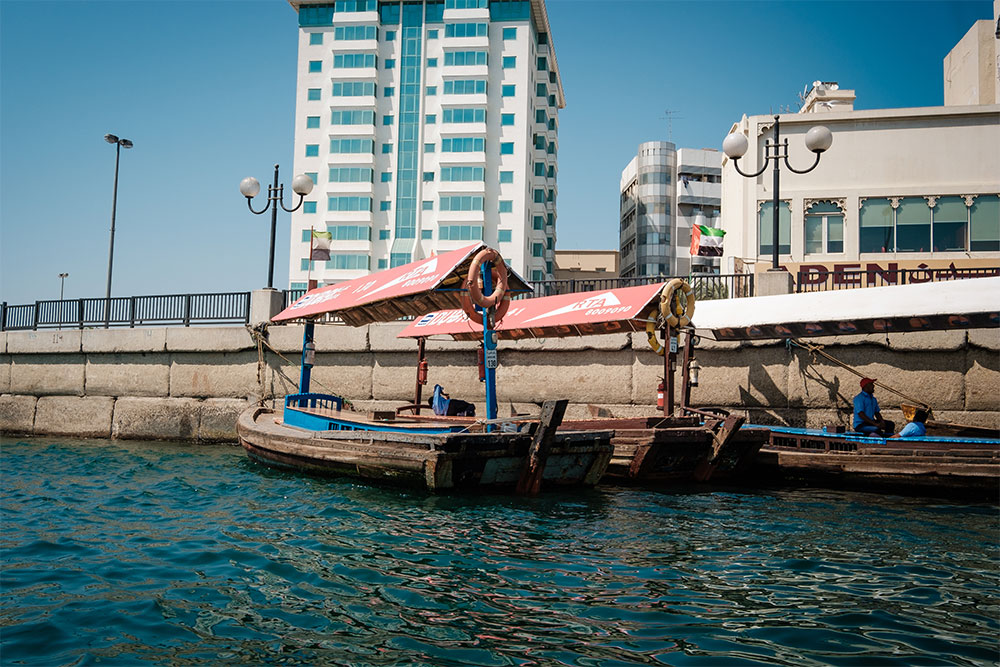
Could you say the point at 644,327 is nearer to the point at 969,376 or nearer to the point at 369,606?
the point at 969,376

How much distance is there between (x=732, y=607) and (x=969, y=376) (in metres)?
10.2

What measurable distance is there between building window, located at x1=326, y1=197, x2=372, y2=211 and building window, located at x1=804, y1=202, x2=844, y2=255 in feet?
133

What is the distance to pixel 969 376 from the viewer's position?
43.9 feet

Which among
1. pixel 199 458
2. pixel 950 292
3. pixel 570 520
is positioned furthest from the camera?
pixel 199 458

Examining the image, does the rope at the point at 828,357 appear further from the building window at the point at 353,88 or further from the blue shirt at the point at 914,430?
the building window at the point at 353,88

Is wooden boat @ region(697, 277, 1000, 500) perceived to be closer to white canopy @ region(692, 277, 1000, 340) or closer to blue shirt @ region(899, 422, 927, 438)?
white canopy @ region(692, 277, 1000, 340)

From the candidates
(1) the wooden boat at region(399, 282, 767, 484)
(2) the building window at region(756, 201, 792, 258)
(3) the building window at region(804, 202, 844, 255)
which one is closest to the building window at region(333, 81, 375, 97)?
(2) the building window at region(756, 201, 792, 258)

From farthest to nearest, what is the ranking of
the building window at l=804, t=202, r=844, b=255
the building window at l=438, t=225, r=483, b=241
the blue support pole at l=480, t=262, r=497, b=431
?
the building window at l=438, t=225, r=483, b=241 < the building window at l=804, t=202, r=844, b=255 < the blue support pole at l=480, t=262, r=497, b=431

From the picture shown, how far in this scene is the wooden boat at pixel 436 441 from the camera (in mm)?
10141

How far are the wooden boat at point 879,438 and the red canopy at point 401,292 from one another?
5.06 m

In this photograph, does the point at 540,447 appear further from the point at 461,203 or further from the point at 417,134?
the point at 417,134

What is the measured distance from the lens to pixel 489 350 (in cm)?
1095

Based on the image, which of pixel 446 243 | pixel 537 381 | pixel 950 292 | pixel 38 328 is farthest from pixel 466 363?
pixel 446 243

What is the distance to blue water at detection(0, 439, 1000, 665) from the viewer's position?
504 centimetres
